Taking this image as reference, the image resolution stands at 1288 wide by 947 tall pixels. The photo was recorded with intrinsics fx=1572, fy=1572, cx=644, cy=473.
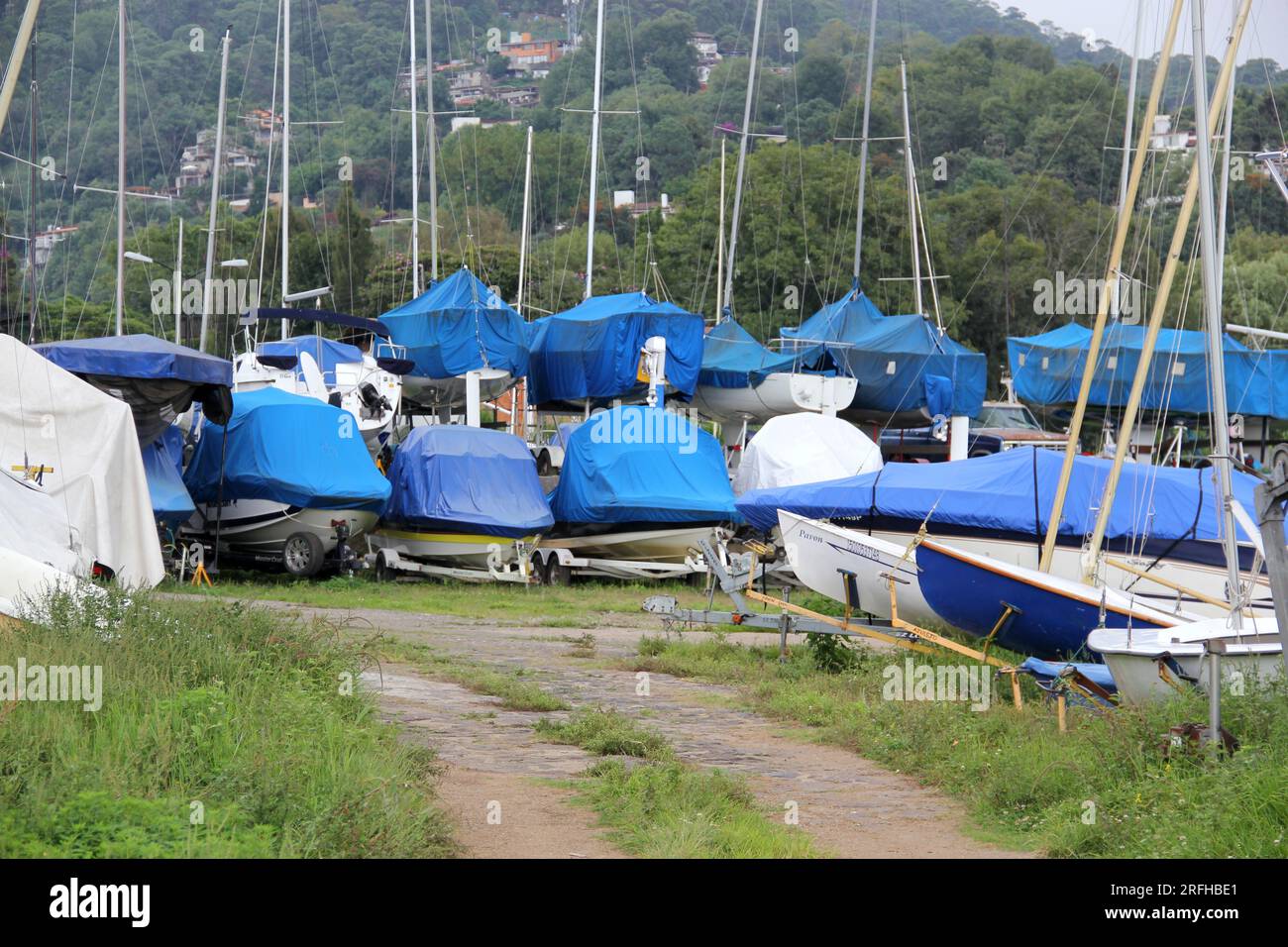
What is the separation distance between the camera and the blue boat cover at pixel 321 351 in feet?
102

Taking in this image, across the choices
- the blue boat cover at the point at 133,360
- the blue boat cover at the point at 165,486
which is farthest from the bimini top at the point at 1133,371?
the blue boat cover at the point at 165,486

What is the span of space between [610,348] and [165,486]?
11.1 metres

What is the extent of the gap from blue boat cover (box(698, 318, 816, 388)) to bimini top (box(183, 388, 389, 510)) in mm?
12439

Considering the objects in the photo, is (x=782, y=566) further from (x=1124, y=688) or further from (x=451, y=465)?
(x=1124, y=688)

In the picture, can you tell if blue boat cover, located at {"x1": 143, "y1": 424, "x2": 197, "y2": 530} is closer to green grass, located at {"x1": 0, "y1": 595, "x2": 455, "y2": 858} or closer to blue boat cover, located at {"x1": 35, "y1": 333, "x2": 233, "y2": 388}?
blue boat cover, located at {"x1": 35, "y1": 333, "x2": 233, "y2": 388}

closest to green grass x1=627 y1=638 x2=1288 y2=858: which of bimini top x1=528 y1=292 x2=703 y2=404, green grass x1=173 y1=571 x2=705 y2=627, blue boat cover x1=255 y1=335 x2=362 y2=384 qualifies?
green grass x1=173 y1=571 x2=705 y2=627

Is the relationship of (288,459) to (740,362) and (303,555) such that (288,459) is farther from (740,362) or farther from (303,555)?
(740,362)

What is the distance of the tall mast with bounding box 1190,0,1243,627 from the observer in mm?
12492

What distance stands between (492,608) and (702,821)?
14143mm

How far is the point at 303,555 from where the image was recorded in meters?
25.8

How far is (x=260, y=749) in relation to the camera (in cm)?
887

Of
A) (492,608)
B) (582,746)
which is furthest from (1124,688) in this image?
(492,608)

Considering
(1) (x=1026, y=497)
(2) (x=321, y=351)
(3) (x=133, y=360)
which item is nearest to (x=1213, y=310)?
(1) (x=1026, y=497)

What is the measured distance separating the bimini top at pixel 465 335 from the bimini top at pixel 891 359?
302 inches
